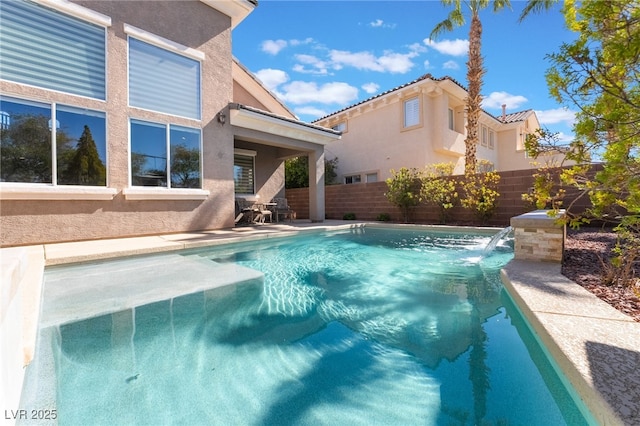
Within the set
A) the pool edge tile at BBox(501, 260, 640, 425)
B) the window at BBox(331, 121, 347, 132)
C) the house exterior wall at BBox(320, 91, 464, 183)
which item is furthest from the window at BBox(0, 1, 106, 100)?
Result: the window at BBox(331, 121, 347, 132)

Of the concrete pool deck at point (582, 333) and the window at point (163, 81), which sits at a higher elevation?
the window at point (163, 81)

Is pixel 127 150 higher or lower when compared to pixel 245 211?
higher

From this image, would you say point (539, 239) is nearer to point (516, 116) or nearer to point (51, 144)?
point (51, 144)

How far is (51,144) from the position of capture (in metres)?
6.95

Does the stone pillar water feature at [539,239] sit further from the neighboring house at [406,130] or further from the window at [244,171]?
the window at [244,171]

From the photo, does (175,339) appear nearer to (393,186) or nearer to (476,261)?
(476,261)

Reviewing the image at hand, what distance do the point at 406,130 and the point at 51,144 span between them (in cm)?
1494


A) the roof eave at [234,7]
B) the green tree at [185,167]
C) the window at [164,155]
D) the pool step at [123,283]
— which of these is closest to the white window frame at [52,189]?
the window at [164,155]

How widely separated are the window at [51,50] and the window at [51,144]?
1.95ft

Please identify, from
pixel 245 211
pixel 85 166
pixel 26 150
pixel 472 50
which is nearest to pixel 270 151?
pixel 245 211


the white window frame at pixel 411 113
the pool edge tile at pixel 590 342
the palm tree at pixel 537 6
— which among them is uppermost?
the palm tree at pixel 537 6

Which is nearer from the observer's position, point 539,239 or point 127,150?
point 539,239

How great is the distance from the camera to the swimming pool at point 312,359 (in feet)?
6.36

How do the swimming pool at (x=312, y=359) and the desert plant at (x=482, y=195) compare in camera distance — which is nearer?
the swimming pool at (x=312, y=359)
